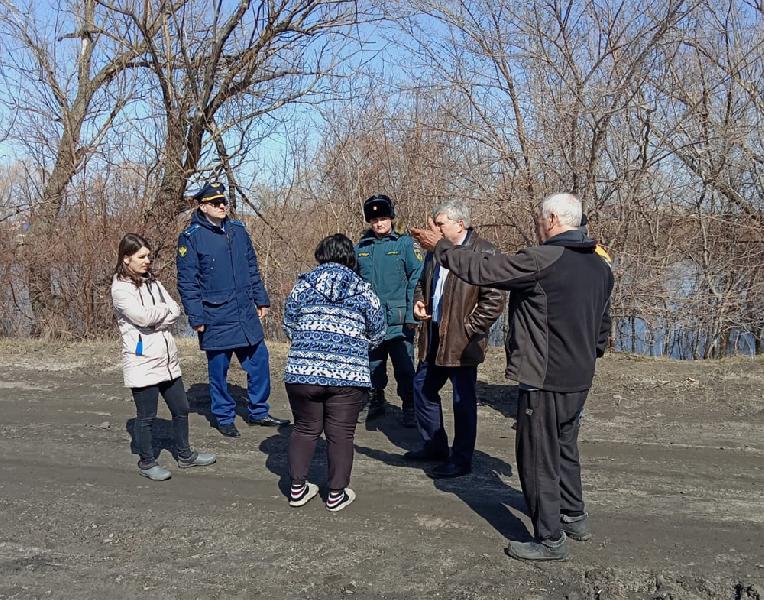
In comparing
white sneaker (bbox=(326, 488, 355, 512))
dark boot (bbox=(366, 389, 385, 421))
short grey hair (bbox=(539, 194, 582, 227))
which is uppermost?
short grey hair (bbox=(539, 194, 582, 227))

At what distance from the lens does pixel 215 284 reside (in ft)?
19.7

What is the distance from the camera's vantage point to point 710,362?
8.89 metres

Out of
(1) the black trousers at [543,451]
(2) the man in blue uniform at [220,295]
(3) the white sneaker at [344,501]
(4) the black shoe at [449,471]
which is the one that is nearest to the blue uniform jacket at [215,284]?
(2) the man in blue uniform at [220,295]

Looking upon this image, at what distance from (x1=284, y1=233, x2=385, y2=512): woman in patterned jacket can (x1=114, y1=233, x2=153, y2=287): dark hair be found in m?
1.20

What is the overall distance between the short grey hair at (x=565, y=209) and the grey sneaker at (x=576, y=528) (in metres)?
1.65

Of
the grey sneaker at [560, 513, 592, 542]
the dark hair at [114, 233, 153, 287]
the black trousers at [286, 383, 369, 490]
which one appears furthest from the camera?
the dark hair at [114, 233, 153, 287]

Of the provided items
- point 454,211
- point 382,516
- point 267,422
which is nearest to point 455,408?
point 382,516

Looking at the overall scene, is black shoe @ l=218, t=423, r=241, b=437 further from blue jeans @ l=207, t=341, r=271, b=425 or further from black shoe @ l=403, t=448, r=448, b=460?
black shoe @ l=403, t=448, r=448, b=460

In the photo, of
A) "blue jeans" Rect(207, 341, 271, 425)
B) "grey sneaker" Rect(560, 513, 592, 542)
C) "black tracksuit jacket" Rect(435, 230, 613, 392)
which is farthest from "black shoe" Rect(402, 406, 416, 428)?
"black tracksuit jacket" Rect(435, 230, 613, 392)

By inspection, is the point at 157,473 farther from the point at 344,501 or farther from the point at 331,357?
the point at 331,357

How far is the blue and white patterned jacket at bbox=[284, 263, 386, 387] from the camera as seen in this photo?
4.21 meters

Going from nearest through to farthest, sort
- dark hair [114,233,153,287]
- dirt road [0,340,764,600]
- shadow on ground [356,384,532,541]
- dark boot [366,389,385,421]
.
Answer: dirt road [0,340,764,600] → shadow on ground [356,384,532,541] → dark hair [114,233,153,287] → dark boot [366,389,385,421]

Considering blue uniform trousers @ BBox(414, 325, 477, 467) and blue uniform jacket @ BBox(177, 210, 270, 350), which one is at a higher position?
blue uniform jacket @ BBox(177, 210, 270, 350)

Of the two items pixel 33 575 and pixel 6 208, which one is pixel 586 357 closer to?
pixel 33 575
